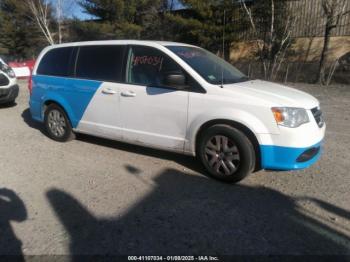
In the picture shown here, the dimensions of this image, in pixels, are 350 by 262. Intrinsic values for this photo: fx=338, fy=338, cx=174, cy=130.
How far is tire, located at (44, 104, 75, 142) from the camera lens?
237 inches

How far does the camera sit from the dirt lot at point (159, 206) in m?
3.05

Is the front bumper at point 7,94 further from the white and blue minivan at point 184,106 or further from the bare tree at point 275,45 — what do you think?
the bare tree at point 275,45

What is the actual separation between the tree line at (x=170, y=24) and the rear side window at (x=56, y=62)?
946 cm

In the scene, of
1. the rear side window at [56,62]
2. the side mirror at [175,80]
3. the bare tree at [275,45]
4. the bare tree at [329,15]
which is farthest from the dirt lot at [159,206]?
the bare tree at [275,45]

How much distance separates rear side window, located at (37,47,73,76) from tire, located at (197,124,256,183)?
2.95 metres

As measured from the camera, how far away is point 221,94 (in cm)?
421

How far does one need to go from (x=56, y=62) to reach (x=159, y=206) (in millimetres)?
3692

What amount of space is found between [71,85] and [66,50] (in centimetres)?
74

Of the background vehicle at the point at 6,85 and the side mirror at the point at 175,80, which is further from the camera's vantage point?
the background vehicle at the point at 6,85

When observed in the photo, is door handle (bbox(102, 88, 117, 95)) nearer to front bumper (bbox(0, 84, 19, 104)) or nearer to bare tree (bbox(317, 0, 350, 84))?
front bumper (bbox(0, 84, 19, 104))

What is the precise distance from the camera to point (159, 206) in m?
3.74

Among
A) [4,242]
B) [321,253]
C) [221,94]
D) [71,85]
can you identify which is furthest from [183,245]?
[71,85]

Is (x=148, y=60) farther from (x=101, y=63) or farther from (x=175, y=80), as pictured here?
(x=101, y=63)

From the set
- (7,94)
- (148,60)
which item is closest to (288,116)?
(148,60)
